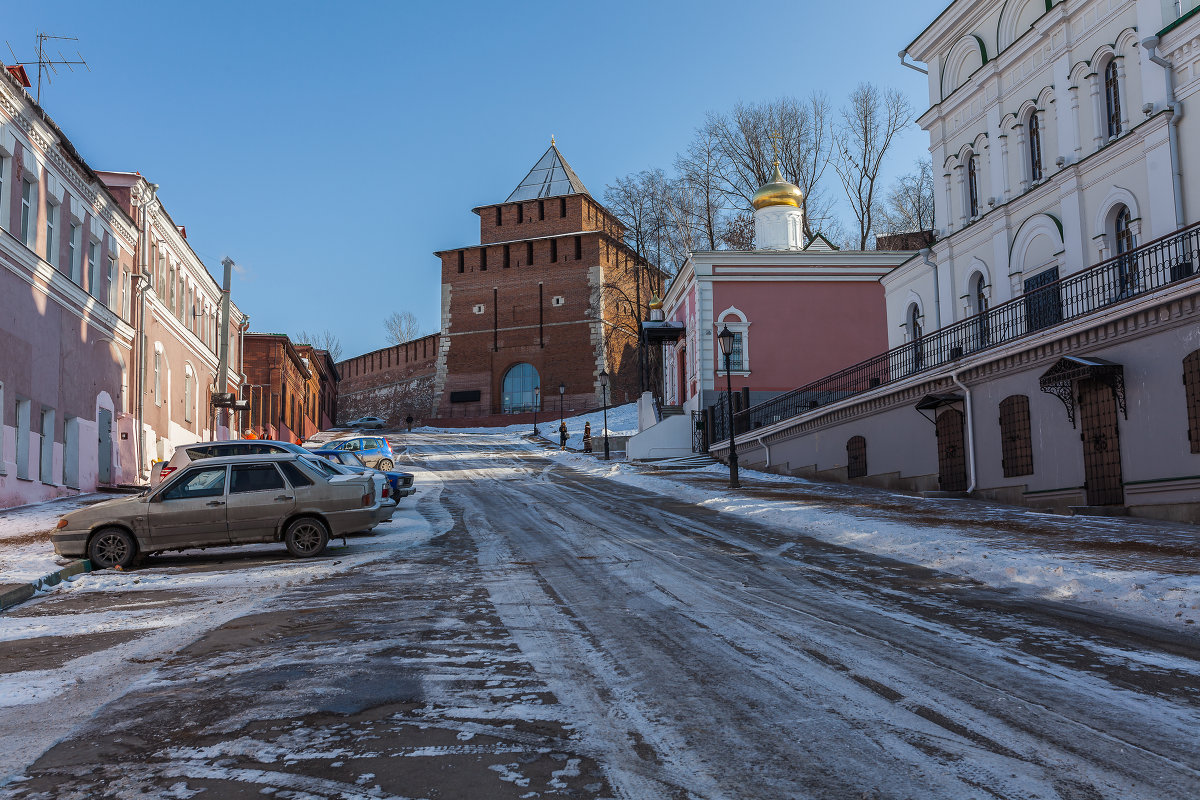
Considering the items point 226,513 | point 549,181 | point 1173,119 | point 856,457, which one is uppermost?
point 549,181

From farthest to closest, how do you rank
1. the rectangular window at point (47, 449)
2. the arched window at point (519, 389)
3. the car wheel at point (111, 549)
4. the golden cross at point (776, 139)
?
the arched window at point (519, 389) < the golden cross at point (776, 139) < the rectangular window at point (47, 449) < the car wheel at point (111, 549)

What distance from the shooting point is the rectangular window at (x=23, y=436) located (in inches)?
752

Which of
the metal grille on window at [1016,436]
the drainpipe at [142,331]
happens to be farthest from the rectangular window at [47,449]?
the metal grille on window at [1016,436]

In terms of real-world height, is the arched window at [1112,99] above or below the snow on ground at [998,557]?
above

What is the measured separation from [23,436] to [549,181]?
59.8 meters

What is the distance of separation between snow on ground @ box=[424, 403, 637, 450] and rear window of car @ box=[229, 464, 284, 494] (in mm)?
29921

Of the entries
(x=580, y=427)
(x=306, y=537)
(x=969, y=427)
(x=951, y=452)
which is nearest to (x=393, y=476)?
(x=306, y=537)

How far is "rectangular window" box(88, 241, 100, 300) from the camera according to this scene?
23656 millimetres

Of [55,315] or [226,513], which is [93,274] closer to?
[55,315]

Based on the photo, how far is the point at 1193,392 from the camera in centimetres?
1320

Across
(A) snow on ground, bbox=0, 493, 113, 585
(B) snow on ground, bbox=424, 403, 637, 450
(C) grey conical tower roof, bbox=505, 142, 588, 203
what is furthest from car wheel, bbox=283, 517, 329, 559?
(C) grey conical tower roof, bbox=505, 142, 588, 203

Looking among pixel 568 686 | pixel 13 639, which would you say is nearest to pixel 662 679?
pixel 568 686

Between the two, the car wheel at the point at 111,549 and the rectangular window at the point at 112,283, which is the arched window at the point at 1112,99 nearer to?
the car wheel at the point at 111,549

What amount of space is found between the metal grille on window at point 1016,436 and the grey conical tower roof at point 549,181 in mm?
58728
